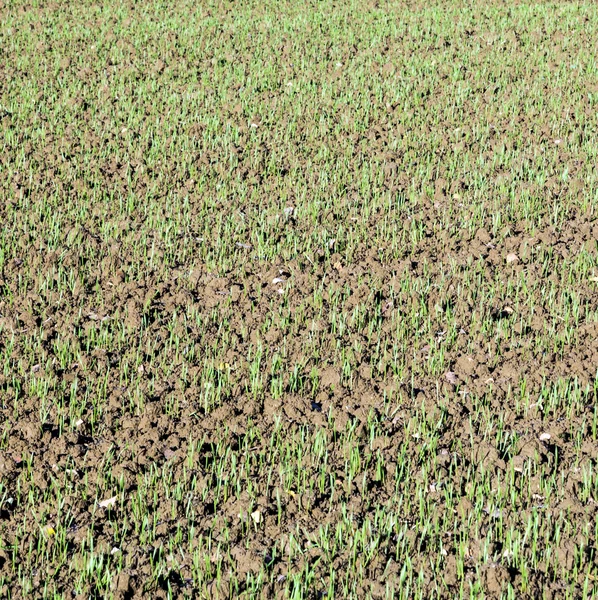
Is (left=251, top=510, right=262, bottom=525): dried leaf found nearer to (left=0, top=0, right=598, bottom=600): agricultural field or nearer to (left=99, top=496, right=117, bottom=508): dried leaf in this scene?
(left=0, top=0, right=598, bottom=600): agricultural field

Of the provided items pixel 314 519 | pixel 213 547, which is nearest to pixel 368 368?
pixel 314 519

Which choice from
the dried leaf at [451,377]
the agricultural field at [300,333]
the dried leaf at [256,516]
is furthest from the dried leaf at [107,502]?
the dried leaf at [451,377]

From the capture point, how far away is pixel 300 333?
5176mm

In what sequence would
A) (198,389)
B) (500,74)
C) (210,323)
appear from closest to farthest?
(198,389) < (210,323) < (500,74)

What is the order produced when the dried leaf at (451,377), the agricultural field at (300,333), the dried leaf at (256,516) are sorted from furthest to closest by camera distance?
the dried leaf at (451,377) → the dried leaf at (256,516) → the agricultural field at (300,333)

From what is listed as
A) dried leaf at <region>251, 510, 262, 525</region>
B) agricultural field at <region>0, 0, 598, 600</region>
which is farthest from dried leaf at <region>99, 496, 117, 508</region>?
dried leaf at <region>251, 510, 262, 525</region>

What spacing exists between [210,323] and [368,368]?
1.09m

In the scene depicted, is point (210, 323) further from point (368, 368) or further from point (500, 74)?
point (500, 74)

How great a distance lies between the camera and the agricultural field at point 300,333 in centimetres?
351

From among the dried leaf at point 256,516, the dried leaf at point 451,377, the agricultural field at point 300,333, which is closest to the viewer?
the agricultural field at point 300,333

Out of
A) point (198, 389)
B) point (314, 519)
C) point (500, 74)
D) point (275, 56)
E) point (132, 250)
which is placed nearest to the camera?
point (314, 519)

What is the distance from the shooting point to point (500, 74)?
33.8 ft

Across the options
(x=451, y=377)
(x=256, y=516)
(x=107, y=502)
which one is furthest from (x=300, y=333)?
(x=107, y=502)

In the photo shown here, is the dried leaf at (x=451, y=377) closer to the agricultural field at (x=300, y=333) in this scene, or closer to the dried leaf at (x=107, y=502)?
the agricultural field at (x=300, y=333)
